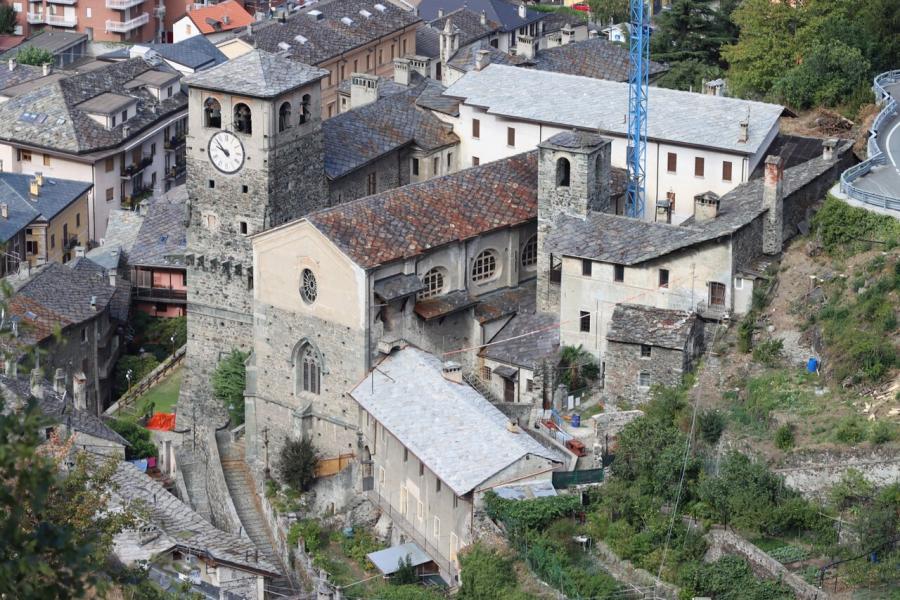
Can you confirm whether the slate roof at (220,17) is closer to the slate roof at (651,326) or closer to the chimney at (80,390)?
the chimney at (80,390)

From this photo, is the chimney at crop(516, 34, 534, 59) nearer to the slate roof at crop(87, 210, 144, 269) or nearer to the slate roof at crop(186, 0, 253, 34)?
the slate roof at crop(87, 210, 144, 269)

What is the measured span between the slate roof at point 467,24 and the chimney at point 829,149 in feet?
137

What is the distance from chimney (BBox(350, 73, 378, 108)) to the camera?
99.8 m

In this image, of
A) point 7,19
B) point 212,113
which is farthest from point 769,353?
point 7,19

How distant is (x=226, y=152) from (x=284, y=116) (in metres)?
2.83

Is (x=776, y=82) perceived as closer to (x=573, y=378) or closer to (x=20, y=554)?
(x=573, y=378)

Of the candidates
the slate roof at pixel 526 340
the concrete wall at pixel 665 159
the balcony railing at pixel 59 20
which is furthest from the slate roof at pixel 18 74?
the slate roof at pixel 526 340

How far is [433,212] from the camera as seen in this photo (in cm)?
8450

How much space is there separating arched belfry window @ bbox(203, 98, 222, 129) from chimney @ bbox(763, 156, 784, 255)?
22.4 meters

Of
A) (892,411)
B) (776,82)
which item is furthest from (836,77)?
(892,411)

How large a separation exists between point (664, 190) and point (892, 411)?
77.2 ft

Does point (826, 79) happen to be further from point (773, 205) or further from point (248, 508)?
point (248, 508)

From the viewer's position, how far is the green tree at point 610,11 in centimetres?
14575

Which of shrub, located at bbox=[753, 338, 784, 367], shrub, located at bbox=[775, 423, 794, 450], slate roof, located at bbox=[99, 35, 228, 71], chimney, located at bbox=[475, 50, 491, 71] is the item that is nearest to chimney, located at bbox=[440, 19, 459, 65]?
chimney, located at bbox=[475, 50, 491, 71]
